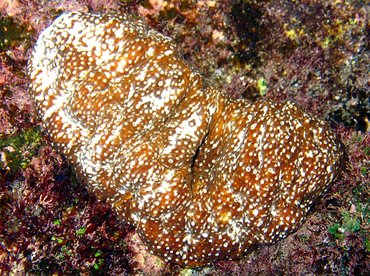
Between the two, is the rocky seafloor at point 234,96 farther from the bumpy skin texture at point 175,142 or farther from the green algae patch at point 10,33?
the bumpy skin texture at point 175,142

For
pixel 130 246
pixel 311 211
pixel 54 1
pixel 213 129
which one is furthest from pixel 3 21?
pixel 311 211

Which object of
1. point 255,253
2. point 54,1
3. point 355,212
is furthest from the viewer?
point 54,1

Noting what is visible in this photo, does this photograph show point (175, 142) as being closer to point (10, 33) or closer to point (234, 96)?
point (234, 96)

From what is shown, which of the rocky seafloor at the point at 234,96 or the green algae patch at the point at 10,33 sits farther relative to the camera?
the green algae patch at the point at 10,33

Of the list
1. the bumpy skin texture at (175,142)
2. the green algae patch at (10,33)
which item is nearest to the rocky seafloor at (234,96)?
the green algae patch at (10,33)

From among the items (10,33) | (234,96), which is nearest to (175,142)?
(234,96)

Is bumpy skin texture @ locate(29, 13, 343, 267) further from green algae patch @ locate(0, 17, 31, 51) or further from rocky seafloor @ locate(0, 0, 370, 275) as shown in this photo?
green algae patch @ locate(0, 17, 31, 51)

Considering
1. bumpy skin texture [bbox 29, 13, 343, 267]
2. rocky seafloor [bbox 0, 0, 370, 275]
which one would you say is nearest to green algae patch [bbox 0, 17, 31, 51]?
rocky seafloor [bbox 0, 0, 370, 275]

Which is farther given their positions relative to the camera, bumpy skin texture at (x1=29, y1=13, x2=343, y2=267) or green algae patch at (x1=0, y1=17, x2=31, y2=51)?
green algae patch at (x1=0, y1=17, x2=31, y2=51)

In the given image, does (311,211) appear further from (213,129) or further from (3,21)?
(3,21)
